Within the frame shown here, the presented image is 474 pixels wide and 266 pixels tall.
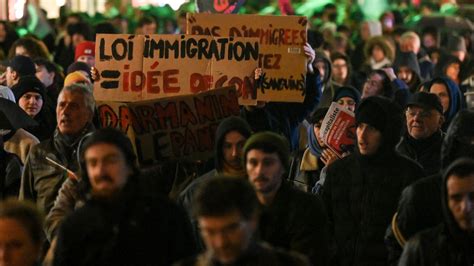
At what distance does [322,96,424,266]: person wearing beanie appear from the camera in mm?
9359

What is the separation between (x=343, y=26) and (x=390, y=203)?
17.9 m

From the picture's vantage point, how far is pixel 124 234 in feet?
23.7

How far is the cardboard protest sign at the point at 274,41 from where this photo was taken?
41.6 ft

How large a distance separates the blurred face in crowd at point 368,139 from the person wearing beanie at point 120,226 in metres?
2.47

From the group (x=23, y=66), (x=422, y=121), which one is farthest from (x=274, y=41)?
(x=23, y=66)

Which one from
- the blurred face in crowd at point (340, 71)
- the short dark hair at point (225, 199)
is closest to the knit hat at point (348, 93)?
the blurred face in crowd at point (340, 71)

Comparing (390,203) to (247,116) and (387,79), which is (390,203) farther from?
(387,79)

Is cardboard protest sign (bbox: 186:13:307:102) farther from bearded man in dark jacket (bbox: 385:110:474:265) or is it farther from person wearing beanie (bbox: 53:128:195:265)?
person wearing beanie (bbox: 53:128:195:265)

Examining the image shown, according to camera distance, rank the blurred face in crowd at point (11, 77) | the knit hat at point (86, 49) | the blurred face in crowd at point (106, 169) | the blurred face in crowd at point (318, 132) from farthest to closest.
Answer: the knit hat at point (86, 49) < the blurred face in crowd at point (11, 77) < the blurred face in crowd at point (318, 132) < the blurred face in crowd at point (106, 169)

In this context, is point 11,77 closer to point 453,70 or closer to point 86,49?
point 86,49

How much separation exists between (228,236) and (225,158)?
298cm

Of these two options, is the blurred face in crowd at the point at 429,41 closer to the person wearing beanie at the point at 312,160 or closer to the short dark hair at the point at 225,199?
the person wearing beanie at the point at 312,160

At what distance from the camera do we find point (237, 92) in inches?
466

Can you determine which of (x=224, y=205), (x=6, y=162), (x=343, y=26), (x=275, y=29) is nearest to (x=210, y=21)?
(x=275, y=29)
